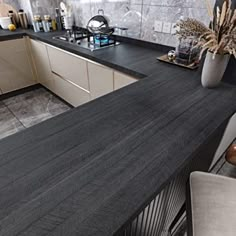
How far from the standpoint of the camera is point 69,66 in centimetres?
214

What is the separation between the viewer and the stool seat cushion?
2.48 feet

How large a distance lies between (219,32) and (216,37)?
0.08 feet

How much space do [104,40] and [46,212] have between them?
1804mm

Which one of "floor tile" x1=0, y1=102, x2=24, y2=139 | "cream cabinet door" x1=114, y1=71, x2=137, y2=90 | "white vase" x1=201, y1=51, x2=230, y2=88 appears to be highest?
"white vase" x1=201, y1=51, x2=230, y2=88

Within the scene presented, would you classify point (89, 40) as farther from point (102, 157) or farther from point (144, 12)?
point (102, 157)

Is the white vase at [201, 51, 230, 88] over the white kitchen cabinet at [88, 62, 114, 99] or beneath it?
over

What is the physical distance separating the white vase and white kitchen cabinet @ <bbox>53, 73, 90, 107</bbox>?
1.27 meters

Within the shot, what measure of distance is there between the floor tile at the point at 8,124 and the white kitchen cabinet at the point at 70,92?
0.64 metres

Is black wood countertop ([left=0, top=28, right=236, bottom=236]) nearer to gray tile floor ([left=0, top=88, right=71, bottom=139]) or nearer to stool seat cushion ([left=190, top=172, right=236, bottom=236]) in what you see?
stool seat cushion ([left=190, top=172, right=236, bottom=236])

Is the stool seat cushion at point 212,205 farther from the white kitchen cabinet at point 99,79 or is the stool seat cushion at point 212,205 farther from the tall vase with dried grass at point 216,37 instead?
the white kitchen cabinet at point 99,79

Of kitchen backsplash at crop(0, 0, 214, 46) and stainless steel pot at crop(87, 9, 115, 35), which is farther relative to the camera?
stainless steel pot at crop(87, 9, 115, 35)

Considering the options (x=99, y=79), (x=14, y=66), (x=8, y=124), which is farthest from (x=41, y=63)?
(x=99, y=79)

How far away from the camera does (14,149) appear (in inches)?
28.4

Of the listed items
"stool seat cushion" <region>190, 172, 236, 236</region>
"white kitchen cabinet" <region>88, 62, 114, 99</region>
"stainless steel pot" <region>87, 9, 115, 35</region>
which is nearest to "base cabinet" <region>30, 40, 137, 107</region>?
"white kitchen cabinet" <region>88, 62, 114, 99</region>
